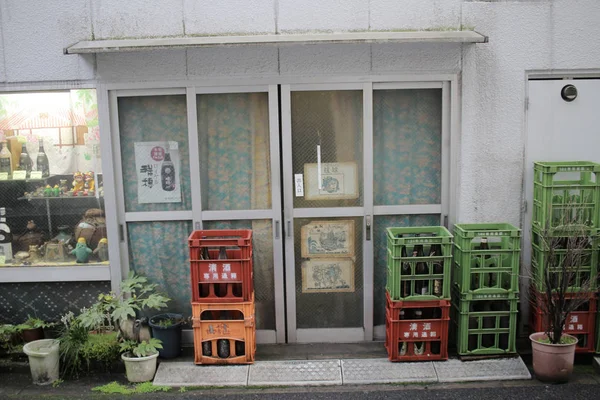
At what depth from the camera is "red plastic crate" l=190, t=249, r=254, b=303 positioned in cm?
659

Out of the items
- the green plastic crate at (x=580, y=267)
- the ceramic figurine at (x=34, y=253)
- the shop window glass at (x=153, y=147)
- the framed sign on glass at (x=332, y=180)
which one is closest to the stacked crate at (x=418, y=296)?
the framed sign on glass at (x=332, y=180)

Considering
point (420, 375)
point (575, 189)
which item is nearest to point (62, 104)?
point (420, 375)

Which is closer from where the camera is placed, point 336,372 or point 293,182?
point 336,372

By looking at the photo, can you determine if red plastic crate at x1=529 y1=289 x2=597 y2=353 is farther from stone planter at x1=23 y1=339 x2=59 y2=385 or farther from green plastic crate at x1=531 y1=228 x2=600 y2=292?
stone planter at x1=23 y1=339 x2=59 y2=385

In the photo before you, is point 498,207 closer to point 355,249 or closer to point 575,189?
point 575,189

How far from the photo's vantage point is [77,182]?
7262mm

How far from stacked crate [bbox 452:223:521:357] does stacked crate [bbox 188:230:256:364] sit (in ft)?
7.63

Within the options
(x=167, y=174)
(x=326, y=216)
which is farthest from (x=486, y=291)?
(x=167, y=174)

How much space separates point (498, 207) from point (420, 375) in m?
2.17

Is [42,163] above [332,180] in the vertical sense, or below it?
above

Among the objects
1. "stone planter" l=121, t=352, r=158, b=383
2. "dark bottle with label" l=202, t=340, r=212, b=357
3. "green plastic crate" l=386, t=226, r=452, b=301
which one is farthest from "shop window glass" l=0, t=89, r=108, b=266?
"green plastic crate" l=386, t=226, r=452, b=301

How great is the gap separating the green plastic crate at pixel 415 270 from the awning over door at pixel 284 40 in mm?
2076

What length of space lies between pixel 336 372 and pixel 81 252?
3.35 meters

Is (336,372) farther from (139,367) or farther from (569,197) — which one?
(569,197)
